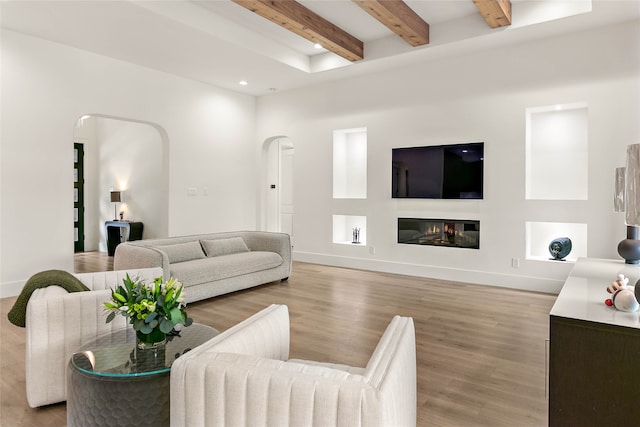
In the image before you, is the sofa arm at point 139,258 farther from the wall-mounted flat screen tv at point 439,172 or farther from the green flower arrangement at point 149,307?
the wall-mounted flat screen tv at point 439,172

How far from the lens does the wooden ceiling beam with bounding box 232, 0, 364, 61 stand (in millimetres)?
4152

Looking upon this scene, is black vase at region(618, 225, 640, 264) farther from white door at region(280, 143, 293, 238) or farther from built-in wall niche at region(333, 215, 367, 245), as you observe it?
white door at region(280, 143, 293, 238)

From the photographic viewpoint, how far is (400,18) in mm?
4406

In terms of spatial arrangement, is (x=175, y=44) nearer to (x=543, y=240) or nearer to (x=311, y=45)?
(x=311, y=45)

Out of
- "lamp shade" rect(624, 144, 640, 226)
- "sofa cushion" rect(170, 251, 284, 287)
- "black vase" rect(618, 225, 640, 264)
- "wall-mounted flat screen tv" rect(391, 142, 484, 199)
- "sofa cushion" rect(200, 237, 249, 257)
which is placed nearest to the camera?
"lamp shade" rect(624, 144, 640, 226)

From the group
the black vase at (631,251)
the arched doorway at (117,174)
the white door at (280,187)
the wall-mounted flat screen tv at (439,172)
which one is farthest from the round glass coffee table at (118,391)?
the white door at (280,187)

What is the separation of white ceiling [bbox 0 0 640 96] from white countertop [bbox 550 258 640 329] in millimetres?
2862

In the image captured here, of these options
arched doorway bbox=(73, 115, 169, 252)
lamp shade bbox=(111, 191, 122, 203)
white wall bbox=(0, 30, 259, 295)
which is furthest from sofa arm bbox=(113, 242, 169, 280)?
lamp shade bbox=(111, 191, 122, 203)

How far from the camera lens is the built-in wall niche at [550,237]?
4.92 m

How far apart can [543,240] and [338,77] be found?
12.8 feet

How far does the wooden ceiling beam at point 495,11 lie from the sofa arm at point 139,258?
163 inches

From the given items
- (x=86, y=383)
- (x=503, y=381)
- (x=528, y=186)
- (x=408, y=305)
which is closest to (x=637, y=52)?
(x=528, y=186)

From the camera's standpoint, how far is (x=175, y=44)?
5.01 metres

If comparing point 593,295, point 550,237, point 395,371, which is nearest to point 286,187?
point 550,237
